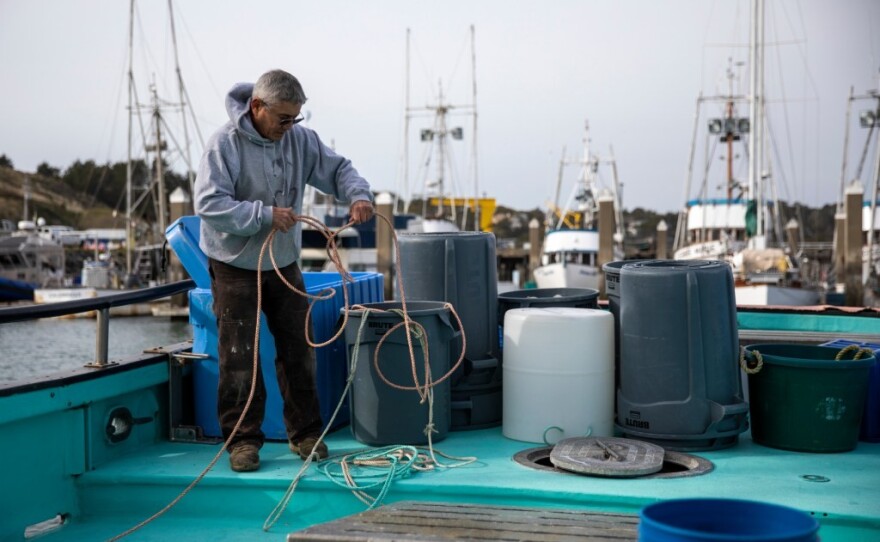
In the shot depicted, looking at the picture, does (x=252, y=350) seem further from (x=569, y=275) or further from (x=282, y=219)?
(x=569, y=275)

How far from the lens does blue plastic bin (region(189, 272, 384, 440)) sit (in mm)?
4105

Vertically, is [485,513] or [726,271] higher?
[726,271]

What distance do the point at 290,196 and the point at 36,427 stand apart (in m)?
1.48

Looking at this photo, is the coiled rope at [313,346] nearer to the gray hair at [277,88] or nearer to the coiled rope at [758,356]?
the gray hair at [277,88]

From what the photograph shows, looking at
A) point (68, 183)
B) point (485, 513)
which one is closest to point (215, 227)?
point (485, 513)

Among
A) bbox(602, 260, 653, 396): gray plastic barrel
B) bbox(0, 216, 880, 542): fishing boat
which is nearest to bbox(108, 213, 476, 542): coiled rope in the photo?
bbox(0, 216, 880, 542): fishing boat

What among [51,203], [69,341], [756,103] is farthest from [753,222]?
[51,203]

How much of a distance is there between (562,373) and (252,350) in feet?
4.85

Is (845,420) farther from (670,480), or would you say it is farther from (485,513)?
(485,513)

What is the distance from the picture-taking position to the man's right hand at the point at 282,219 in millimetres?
3439

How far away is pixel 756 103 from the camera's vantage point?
23.0 m

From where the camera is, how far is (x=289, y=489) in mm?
3342

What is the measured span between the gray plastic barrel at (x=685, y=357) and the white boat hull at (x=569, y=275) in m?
25.7

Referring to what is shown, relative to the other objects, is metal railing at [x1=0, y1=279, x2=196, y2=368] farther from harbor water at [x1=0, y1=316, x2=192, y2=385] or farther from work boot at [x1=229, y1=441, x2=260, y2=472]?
harbor water at [x1=0, y1=316, x2=192, y2=385]
